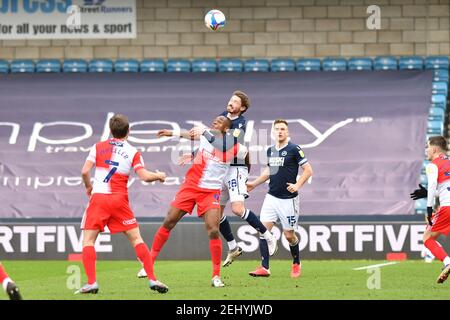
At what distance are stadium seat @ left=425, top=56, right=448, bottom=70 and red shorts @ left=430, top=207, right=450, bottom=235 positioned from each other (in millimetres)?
11636

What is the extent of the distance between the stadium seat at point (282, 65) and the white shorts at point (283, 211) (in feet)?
34.9

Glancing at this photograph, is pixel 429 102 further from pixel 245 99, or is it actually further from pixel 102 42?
pixel 245 99

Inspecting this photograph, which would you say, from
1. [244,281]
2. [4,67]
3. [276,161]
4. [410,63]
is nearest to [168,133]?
[244,281]

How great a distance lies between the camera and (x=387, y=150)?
2159 cm

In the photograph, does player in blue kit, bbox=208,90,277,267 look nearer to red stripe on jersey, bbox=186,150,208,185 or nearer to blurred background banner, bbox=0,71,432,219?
red stripe on jersey, bbox=186,150,208,185

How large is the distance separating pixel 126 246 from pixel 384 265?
14.4ft

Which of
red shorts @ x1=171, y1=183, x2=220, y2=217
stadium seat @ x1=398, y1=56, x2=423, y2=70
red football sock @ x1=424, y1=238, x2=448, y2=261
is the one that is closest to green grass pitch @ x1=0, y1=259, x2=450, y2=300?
red football sock @ x1=424, y1=238, x2=448, y2=261

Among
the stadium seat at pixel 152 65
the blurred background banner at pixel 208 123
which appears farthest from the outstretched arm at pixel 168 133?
the stadium seat at pixel 152 65

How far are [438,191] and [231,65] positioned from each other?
465 inches

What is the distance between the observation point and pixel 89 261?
34.5 ft

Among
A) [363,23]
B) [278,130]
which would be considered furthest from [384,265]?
[363,23]

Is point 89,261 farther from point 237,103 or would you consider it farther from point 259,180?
point 259,180

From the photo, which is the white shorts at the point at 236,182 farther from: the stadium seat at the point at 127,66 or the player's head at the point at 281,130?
the stadium seat at the point at 127,66

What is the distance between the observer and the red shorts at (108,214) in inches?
417
